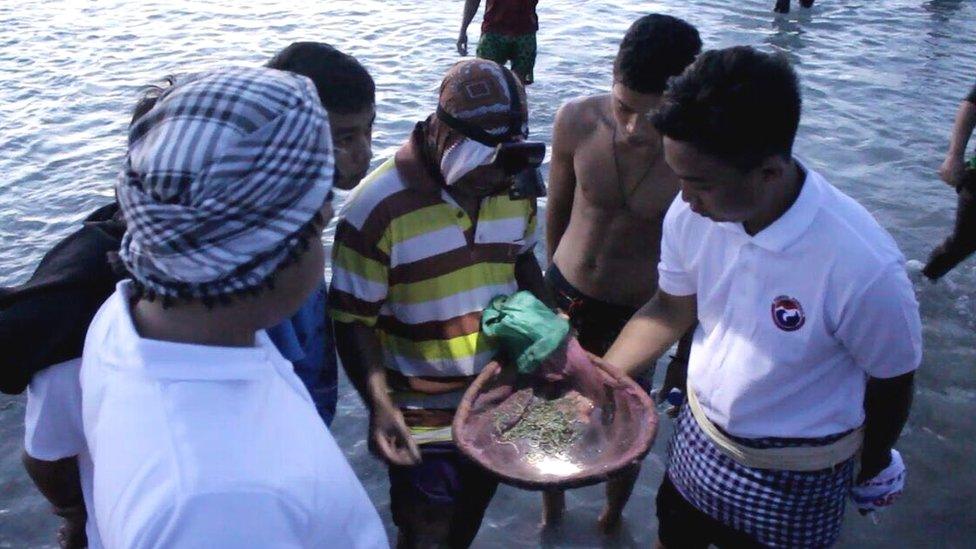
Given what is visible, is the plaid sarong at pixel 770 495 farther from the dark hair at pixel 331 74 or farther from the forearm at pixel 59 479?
the forearm at pixel 59 479

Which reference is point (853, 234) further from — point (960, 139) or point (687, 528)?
point (960, 139)

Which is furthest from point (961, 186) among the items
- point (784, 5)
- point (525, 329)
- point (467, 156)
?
point (784, 5)

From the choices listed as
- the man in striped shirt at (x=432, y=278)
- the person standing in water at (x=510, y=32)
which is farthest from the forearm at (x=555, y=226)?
the person standing in water at (x=510, y=32)

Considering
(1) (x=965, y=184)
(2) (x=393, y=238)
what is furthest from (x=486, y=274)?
(1) (x=965, y=184)

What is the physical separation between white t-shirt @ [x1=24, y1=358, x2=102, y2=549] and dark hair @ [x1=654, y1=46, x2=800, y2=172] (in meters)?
1.41

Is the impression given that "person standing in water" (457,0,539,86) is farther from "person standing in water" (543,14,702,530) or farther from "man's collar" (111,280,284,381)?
"man's collar" (111,280,284,381)

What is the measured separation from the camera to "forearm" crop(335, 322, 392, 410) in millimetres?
2381

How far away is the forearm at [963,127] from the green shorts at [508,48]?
4.11 metres

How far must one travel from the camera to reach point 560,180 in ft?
11.0

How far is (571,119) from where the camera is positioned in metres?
3.23

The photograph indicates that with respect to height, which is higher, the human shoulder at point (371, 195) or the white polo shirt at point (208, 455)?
the white polo shirt at point (208, 455)

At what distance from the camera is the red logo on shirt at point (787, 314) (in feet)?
6.43

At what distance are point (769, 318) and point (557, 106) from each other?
649cm

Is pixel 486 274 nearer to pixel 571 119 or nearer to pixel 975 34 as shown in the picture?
pixel 571 119
